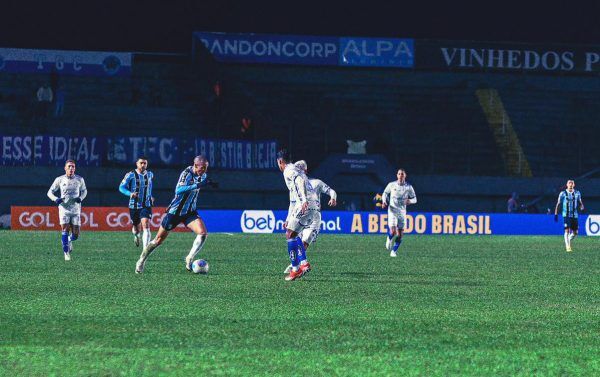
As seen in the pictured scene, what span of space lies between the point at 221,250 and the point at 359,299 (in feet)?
47.6

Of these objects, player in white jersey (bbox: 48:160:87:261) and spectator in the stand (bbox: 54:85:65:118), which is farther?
spectator in the stand (bbox: 54:85:65:118)

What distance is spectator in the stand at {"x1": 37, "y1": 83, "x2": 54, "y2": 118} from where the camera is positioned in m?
48.8

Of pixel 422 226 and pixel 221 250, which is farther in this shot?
pixel 422 226

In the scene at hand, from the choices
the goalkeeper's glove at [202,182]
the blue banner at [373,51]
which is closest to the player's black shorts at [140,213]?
the goalkeeper's glove at [202,182]

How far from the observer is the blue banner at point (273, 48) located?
178 feet

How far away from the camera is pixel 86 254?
26.8m

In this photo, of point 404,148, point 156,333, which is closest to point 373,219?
point 404,148

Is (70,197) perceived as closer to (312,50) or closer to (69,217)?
(69,217)

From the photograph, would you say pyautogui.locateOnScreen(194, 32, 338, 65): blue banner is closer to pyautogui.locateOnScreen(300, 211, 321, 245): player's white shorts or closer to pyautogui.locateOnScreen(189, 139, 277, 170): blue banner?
pyautogui.locateOnScreen(189, 139, 277, 170): blue banner

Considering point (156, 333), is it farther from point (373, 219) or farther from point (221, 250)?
point (373, 219)

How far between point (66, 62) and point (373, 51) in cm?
1464

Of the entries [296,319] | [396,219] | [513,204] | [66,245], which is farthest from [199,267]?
[513,204]

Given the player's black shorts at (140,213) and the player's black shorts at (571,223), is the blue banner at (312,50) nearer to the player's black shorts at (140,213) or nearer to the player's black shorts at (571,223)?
the player's black shorts at (571,223)

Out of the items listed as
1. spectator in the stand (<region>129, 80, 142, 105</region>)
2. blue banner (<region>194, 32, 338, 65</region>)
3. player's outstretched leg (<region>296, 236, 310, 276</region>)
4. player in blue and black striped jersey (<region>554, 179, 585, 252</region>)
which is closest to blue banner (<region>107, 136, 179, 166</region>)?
spectator in the stand (<region>129, 80, 142, 105</region>)
